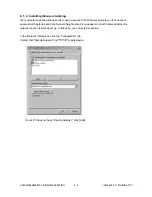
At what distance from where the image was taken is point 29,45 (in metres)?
3.59

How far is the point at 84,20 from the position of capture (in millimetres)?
3600

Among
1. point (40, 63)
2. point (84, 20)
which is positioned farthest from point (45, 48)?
point (84, 20)

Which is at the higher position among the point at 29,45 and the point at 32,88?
the point at 29,45

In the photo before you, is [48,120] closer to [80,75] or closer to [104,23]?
[80,75]

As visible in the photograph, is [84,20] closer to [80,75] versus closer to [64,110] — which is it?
[80,75]

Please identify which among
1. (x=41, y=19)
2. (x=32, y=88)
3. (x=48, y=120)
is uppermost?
(x=41, y=19)

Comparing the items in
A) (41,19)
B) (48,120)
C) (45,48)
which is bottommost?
(48,120)

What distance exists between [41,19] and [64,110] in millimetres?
701

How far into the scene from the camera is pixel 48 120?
140 inches

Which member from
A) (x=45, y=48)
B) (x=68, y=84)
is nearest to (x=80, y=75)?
(x=68, y=84)

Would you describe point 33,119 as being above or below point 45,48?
below

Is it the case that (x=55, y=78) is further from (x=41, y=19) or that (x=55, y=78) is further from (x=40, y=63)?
(x=41, y=19)

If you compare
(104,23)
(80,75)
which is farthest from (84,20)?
(80,75)

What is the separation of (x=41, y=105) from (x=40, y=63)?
12.0 inches
